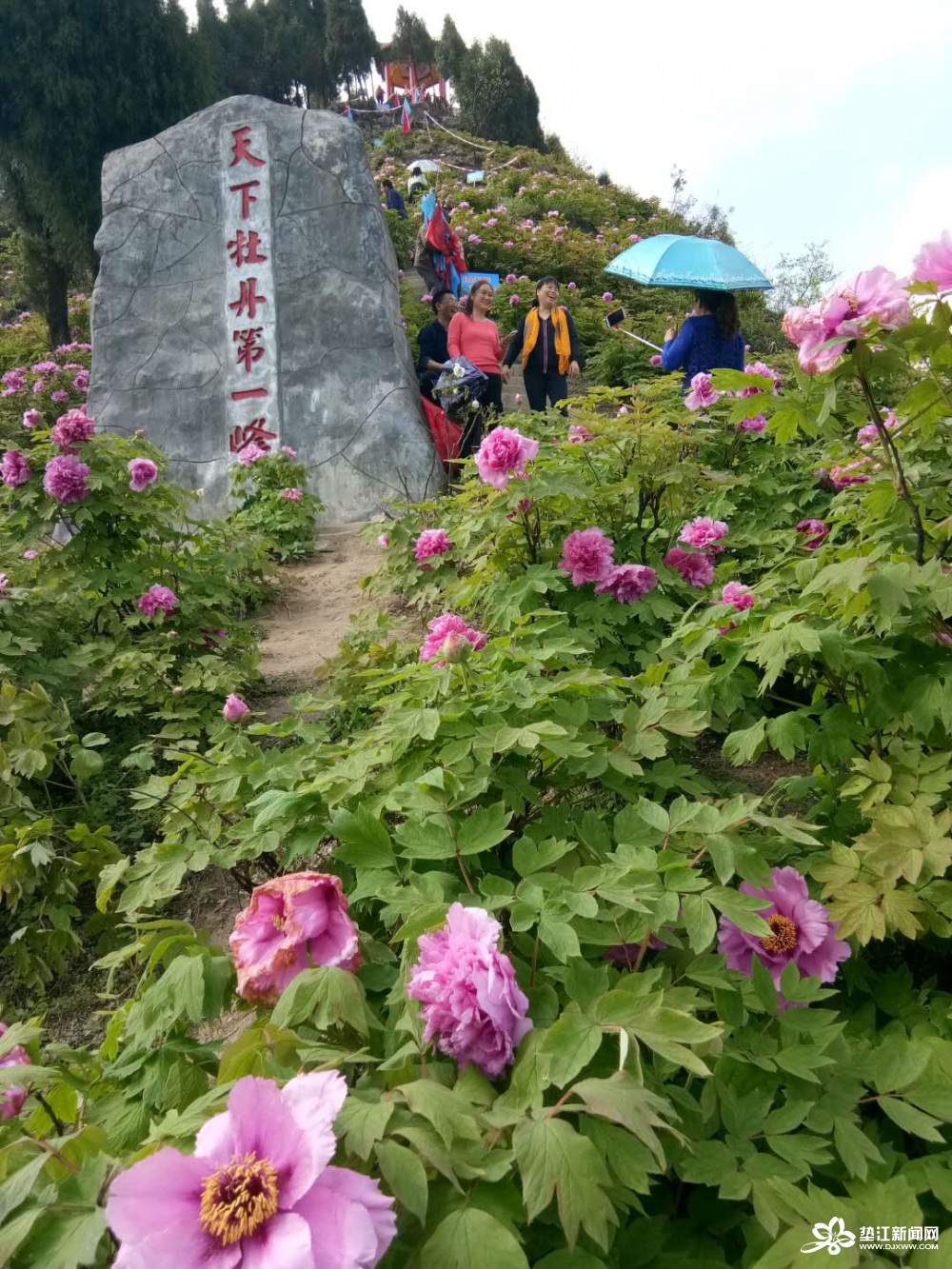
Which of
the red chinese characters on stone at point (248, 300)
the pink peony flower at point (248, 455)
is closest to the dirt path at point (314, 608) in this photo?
the pink peony flower at point (248, 455)

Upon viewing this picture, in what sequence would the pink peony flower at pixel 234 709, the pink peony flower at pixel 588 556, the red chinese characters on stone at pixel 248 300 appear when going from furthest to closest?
the red chinese characters on stone at pixel 248 300
the pink peony flower at pixel 588 556
the pink peony flower at pixel 234 709

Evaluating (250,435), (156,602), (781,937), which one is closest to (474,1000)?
(781,937)

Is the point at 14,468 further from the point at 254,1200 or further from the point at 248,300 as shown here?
the point at 248,300

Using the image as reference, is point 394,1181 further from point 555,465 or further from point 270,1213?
point 555,465

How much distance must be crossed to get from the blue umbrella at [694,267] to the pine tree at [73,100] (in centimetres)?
1097

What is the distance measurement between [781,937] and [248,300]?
7.16m

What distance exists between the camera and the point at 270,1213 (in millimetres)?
545

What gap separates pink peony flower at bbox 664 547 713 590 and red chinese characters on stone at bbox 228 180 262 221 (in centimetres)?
638

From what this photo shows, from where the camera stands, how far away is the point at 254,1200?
55cm

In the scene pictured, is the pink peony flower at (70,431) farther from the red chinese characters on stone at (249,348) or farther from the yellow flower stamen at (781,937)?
the red chinese characters on stone at (249,348)

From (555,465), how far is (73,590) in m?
2.02

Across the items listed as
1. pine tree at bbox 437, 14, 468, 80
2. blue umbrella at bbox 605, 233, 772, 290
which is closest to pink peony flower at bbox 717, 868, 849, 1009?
blue umbrella at bbox 605, 233, 772, 290

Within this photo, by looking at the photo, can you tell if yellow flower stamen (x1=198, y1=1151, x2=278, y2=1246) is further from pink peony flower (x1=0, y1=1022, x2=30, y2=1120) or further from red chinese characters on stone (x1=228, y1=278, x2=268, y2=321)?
red chinese characters on stone (x1=228, y1=278, x2=268, y2=321)

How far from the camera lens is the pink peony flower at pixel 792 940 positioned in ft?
3.79
